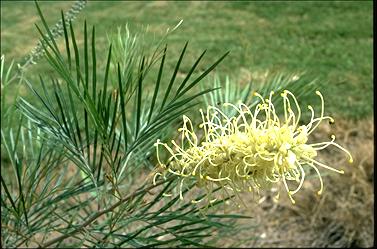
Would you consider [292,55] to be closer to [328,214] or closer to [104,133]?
[328,214]

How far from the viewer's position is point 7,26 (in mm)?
2697

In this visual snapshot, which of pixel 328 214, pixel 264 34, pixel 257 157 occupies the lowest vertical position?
pixel 328 214

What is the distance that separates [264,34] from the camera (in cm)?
328

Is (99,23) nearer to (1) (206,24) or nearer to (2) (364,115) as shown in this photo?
(1) (206,24)

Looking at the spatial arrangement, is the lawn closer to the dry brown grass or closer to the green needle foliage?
the dry brown grass

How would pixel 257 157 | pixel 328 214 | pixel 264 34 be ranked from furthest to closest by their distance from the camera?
pixel 264 34 < pixel 328 214 < pixel 257 157

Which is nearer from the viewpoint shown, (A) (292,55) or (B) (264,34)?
(A) (292,55)

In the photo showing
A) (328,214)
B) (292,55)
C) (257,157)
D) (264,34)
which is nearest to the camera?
(257,157)

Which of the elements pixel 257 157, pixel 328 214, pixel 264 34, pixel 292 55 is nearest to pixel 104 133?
pixel 257 157

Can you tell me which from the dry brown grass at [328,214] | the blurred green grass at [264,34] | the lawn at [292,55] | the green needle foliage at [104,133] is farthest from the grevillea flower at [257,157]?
the blurred green grass at [264,34]

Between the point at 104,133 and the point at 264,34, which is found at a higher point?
the point at 104,133

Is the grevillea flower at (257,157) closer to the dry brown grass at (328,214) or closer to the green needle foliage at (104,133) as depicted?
the green needle foliage at (104,133)

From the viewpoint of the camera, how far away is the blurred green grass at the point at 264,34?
2635 mm

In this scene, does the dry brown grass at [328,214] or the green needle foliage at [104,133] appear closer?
the green needle foliage at [104,133]
